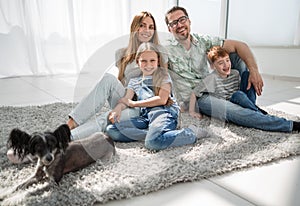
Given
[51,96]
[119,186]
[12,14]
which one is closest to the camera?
[119,186]

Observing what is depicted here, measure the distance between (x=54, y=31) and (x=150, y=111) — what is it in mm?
2235

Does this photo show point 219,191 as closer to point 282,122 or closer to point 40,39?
point 282,122

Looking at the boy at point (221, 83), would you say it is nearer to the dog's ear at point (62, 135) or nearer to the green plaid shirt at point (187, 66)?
the green plaid shirt at point (187, 66)

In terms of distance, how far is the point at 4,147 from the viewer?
111 centimetres

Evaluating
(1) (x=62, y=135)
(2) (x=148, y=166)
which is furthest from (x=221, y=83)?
(1) (x=62, y=135)

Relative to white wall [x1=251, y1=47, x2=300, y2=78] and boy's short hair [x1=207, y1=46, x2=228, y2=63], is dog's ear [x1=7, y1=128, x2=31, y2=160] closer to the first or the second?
boy's short hair [x1=207, y1=46, x2=228, y2=63]

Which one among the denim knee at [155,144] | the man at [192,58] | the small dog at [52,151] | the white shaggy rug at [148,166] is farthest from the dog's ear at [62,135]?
→ the man at [192,58]

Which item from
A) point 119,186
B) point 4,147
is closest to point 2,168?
point 4,147

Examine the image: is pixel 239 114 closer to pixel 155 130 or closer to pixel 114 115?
pixel 155 130

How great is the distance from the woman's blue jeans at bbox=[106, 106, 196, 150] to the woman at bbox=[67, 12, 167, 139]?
1.9 inches


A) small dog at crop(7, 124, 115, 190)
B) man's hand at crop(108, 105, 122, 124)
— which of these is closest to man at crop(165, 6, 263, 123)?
man's hand at crop(108, 105, 122, 124)

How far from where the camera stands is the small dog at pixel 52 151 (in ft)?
2.64

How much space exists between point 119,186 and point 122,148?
1.08ft

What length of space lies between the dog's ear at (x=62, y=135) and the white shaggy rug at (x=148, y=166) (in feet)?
0.37
